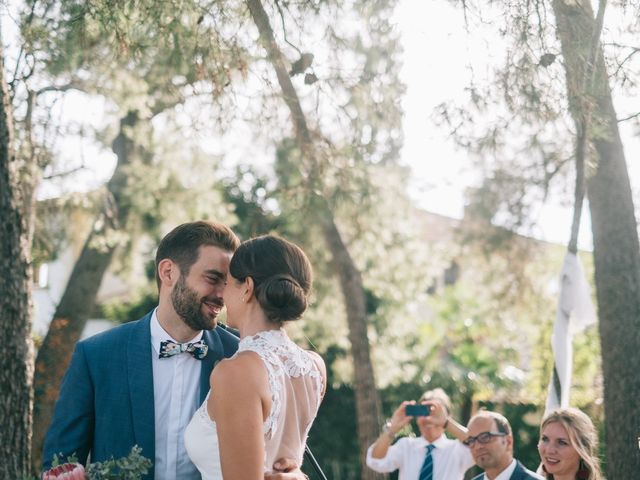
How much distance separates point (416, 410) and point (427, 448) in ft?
1.48

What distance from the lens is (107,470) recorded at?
9.02 feet

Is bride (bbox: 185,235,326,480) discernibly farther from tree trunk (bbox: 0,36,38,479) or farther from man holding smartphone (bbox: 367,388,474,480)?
man holding smartphone (bbox: 367,388,474,480)

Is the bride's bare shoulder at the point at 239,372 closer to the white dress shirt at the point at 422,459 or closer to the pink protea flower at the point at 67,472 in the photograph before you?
the pink protea flower at the point at 67,472

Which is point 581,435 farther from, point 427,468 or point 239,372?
point 239,372

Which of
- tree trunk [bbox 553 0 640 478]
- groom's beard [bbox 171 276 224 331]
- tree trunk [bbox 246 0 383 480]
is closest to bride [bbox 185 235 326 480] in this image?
groom's beard [bbox 171 276 224 331]

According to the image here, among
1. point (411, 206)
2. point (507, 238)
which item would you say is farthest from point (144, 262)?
point (507, 238)

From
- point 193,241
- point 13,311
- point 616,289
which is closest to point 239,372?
point 193,241

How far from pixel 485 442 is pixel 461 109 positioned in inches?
84.5

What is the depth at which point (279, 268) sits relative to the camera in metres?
2.80

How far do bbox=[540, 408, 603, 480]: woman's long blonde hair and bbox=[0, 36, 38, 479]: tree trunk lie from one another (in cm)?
299

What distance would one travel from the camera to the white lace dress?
8.80 ft

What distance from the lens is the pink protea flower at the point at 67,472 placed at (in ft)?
9.18

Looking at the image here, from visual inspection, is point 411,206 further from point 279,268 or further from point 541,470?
point 279,268

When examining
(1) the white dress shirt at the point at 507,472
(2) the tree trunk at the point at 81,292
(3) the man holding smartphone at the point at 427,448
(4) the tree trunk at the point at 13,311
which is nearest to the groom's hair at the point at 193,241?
(4) the tree trunk at the point at 13,311
